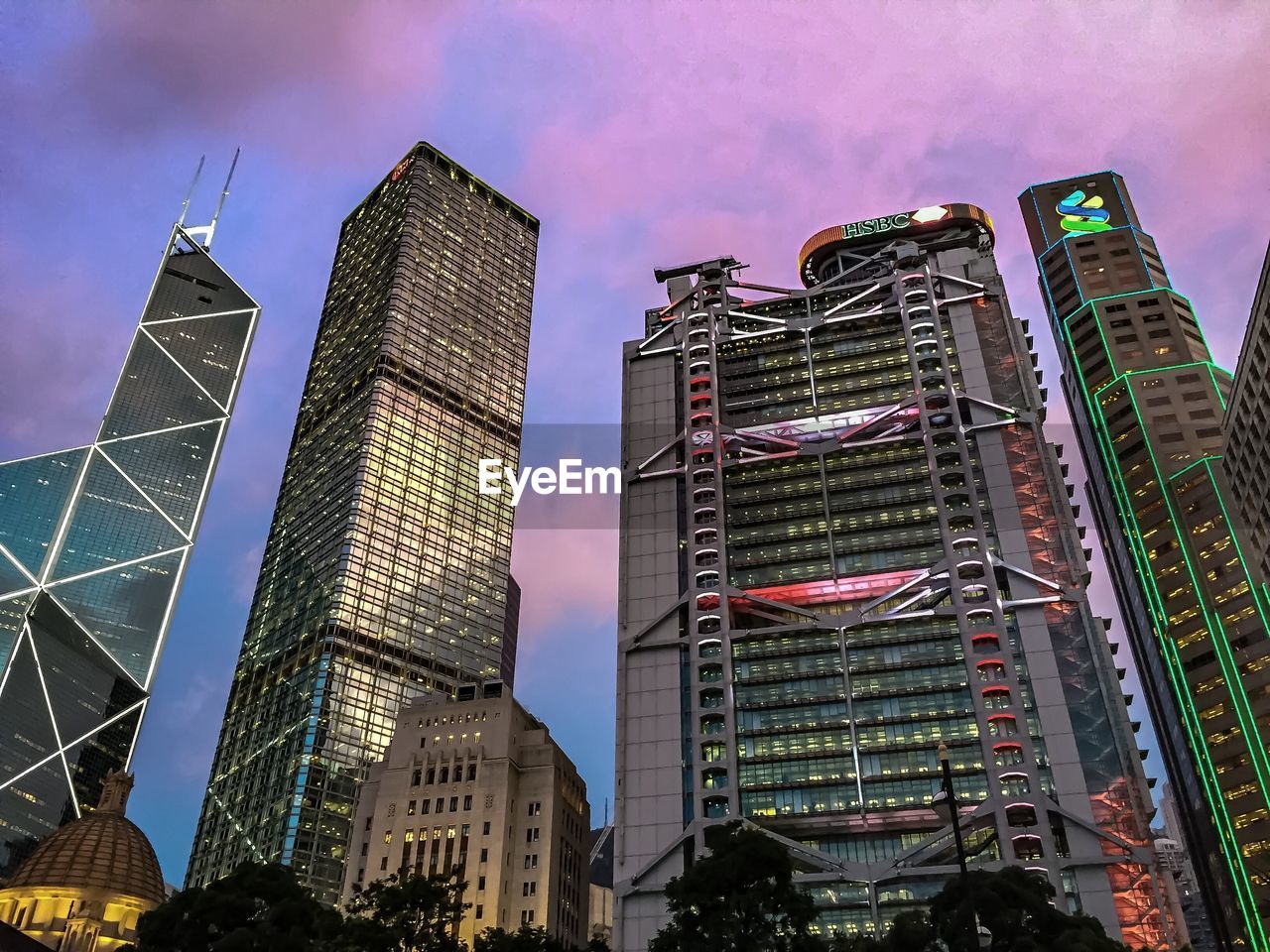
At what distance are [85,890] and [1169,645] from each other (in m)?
133

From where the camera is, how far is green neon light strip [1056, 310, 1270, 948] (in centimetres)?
12788

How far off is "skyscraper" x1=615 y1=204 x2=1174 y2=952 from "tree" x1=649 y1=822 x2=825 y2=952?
52398 mm

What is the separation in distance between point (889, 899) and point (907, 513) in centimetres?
4729

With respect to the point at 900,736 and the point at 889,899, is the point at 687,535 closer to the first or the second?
the point at 900,736

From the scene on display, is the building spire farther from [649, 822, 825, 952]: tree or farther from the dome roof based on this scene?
[649, 822, 825, 952]: tree

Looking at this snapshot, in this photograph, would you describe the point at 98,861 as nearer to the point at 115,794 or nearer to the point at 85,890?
the point at 85,890

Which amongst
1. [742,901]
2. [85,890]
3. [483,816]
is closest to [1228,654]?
[483,816]

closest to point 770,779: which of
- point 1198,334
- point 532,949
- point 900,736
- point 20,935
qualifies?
point 900,736

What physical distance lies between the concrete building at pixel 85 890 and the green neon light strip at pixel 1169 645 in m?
118

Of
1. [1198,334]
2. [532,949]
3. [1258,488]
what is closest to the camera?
[532,949]

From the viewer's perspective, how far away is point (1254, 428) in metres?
97.7

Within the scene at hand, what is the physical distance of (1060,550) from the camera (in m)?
125

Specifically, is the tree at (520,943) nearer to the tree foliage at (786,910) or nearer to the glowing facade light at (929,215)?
the tree foliage at (786,910)

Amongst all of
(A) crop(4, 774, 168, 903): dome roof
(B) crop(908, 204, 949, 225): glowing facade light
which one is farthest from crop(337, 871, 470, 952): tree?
(B) crop(908, 204, 949, 225): glowing facade light
